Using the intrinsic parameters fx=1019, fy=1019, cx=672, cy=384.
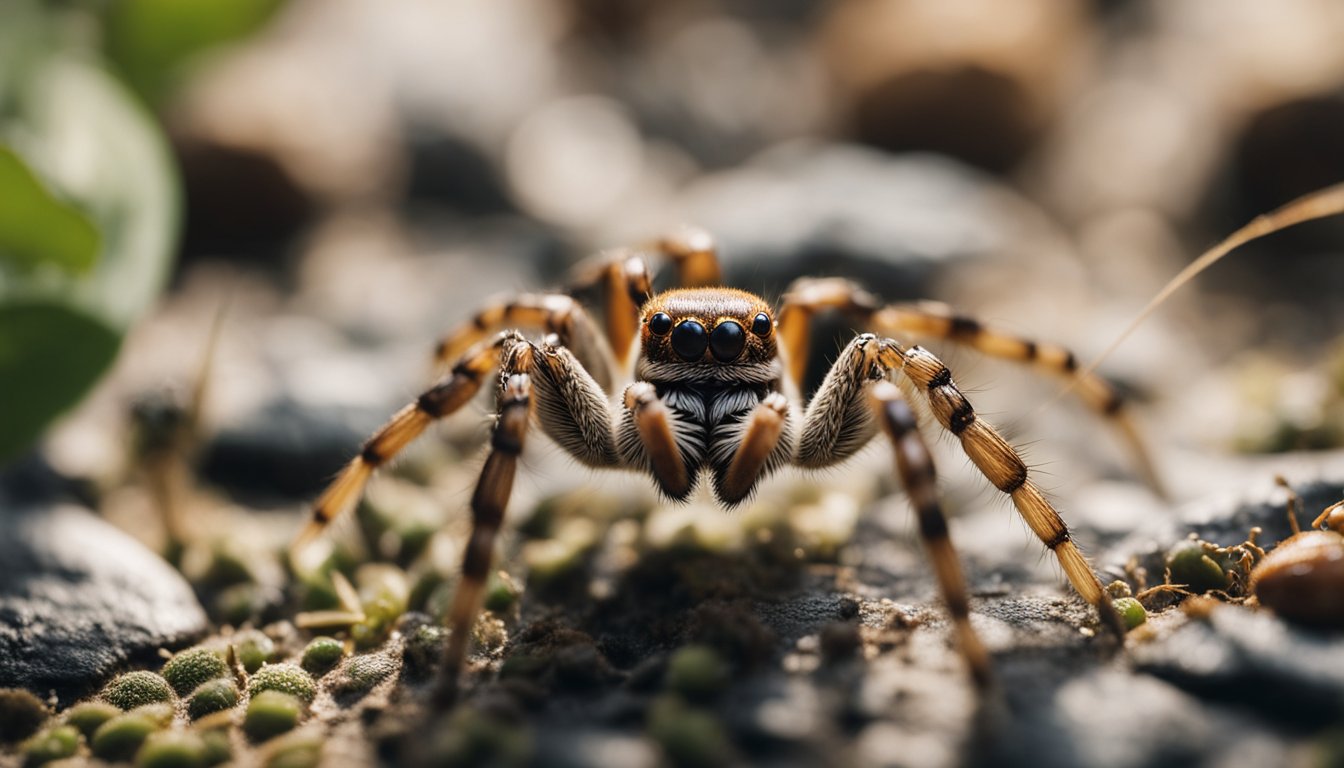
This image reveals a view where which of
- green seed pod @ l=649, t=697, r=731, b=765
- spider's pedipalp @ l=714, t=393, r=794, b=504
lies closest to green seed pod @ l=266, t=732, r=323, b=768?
green seed pod @ l=649, t=697, r=731, b=765

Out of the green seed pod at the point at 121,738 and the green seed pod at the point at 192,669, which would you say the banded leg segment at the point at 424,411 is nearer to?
the green seed pod at the point at 192,669

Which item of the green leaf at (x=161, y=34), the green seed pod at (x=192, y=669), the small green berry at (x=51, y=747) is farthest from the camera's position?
the green leaf at (x=161, y=34)

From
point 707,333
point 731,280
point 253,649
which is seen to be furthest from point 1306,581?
point 253,649

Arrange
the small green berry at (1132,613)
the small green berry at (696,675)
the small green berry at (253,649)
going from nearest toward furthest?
the small green berry at (696,675) < the small green berry at (1132,613) < the small green berry at (253,649)

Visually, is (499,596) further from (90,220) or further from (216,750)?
(90,220)

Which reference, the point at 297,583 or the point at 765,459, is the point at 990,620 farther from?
the point at 297,583

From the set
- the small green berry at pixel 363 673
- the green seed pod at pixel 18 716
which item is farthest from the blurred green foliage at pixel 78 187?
the small green berry at pixel 363 673
